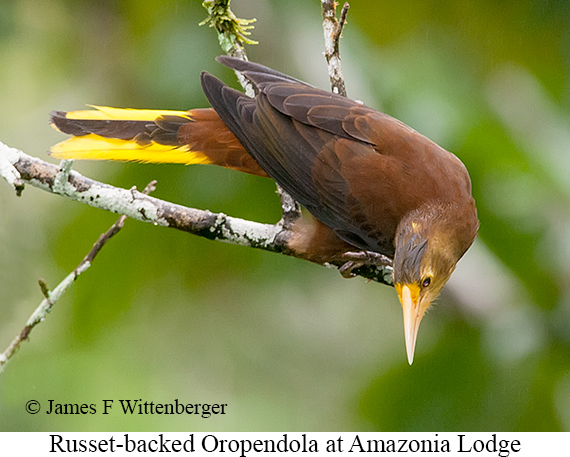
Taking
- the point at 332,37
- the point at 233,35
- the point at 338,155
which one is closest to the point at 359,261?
the point at 338,155

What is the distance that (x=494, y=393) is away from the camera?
9.33 feet

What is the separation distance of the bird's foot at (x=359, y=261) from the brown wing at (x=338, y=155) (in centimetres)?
9

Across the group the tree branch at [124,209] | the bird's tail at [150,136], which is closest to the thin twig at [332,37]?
the tree branch at [124,209]

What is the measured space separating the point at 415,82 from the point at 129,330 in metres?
1.74

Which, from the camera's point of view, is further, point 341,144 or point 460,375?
point 460,375

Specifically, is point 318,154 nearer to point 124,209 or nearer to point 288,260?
point 124,209

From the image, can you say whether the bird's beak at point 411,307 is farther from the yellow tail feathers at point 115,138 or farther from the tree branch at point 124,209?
the yellow tail feathers at point 115,138

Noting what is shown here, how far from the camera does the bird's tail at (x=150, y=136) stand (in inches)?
87.7

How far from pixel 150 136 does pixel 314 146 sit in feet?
1.85

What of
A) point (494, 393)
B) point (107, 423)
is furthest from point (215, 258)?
point (494, 393)

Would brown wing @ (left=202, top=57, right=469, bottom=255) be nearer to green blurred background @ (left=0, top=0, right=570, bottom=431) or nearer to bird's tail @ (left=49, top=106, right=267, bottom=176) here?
bird's tail @ (left=49, top=106, right=267, bottom=176)

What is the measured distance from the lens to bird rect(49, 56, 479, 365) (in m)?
2.13

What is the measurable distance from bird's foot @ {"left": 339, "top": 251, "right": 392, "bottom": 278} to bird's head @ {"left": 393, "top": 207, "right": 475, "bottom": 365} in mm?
260
